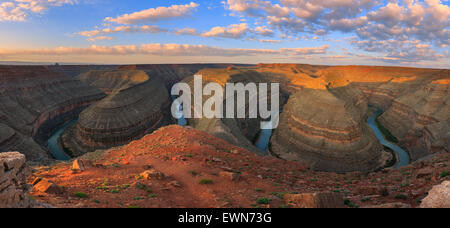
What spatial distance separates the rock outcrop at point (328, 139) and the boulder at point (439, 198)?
146 feet

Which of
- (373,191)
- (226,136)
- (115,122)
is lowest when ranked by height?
(115,122)

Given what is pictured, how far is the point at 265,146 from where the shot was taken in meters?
68.0

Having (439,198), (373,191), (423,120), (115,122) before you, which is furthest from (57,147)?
(423,120)

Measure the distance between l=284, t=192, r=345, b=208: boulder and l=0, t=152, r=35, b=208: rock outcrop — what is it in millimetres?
12952

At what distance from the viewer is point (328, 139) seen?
59.1 m

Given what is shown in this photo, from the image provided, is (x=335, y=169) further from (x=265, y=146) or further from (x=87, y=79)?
(x=87, y=79)

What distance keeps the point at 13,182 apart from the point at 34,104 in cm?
8560

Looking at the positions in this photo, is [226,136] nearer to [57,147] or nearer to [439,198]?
[439,198]

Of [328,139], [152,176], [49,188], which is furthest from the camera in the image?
[328,139]

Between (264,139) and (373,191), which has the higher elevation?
(373,191)

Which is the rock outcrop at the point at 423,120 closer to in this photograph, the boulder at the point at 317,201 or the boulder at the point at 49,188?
the boulder at the point at 317,201

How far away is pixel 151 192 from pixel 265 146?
5782 cm

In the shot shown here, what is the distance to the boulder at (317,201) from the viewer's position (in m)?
11.8
